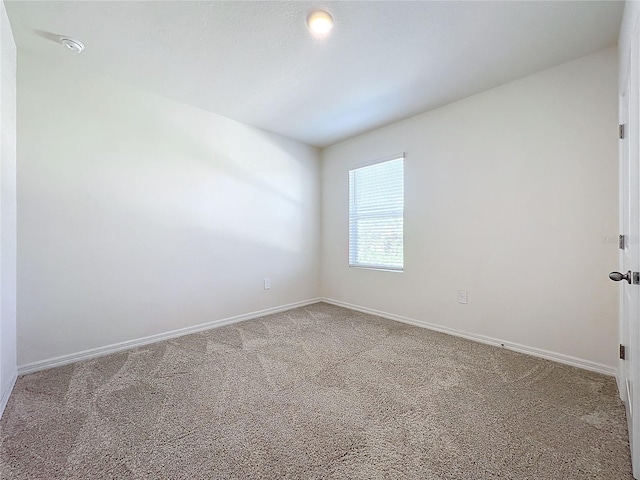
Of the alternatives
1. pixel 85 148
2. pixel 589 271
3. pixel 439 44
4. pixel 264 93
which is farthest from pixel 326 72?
pixel 589 271

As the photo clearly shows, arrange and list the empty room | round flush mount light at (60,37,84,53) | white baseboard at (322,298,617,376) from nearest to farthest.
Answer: the empty room
round flush mount light at (60,37,84,53)
white baseboard at (322,298,617,376)

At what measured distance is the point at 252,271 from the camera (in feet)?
11.8

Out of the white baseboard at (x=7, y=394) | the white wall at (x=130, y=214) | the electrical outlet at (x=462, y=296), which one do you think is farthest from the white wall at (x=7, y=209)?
the electrical outlet at (x=462, y=296)

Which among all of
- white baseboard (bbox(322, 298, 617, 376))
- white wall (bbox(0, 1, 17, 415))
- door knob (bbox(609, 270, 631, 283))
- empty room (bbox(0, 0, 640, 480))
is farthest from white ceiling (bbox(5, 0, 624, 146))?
white baseboard (bbox(322, 298, 617, 376))

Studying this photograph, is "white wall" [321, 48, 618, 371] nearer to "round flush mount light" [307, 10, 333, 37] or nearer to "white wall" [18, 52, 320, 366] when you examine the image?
"round flush mount light" [307, 10, 333, 37]

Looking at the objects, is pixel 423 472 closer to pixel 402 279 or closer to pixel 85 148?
pixel 402 279

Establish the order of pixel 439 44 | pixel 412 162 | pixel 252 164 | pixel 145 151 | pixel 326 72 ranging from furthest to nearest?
pixel 252 164 → pixel 412 162 → pixel 145 151 → pixel 326 72 → pixel 439 44

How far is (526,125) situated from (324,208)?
8.71 feet

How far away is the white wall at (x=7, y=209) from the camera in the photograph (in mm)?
1751

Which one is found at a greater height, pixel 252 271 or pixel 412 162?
pixel 412 162

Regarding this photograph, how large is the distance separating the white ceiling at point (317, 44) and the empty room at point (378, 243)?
20mm

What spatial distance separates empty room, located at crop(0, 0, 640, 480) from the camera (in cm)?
142

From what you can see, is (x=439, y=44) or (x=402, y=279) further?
(x=402, y=279)

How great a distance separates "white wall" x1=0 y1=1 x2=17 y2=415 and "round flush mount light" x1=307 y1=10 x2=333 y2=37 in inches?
73.9
